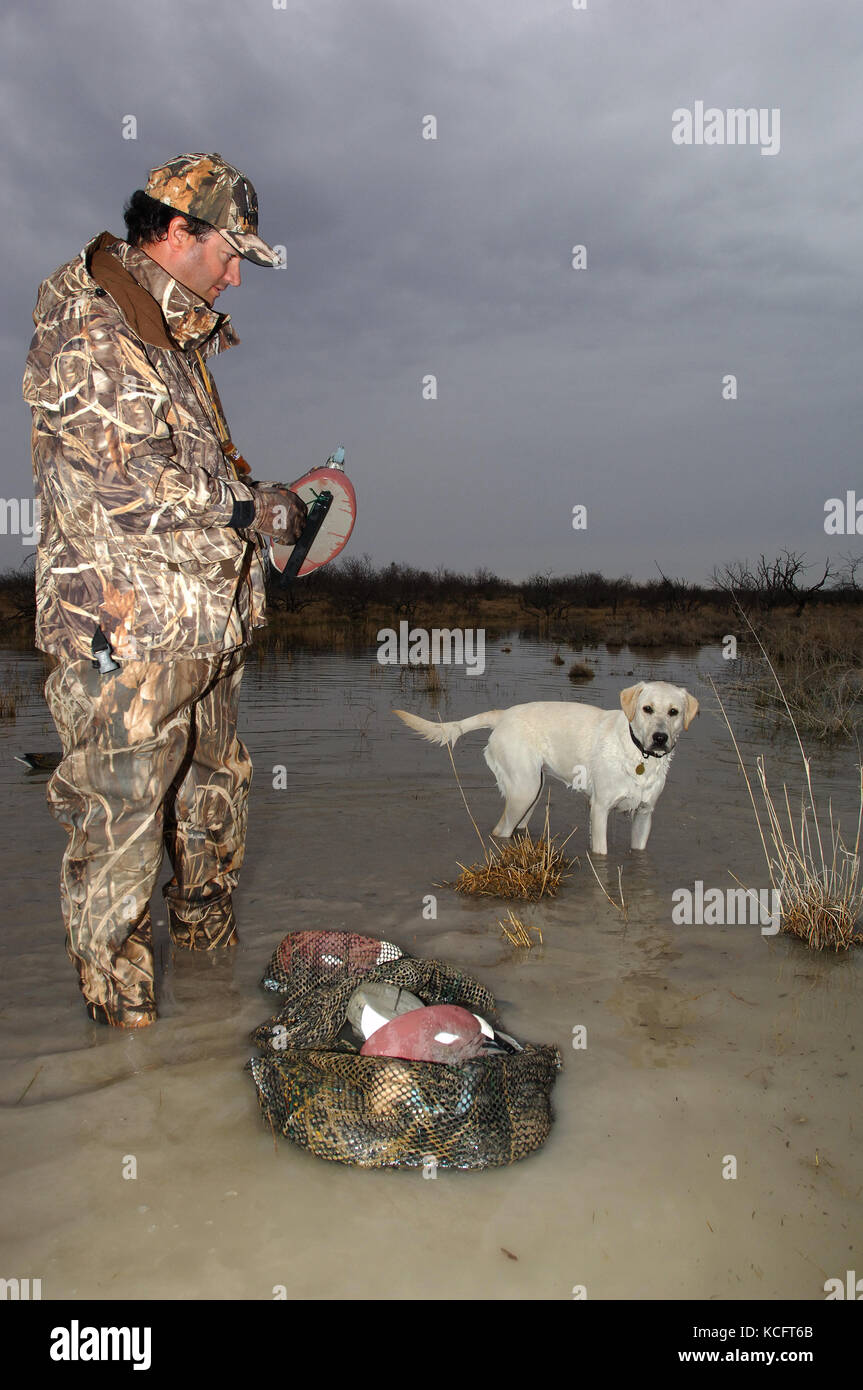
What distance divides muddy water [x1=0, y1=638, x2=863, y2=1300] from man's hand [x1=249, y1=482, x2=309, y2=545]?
1.98 meters

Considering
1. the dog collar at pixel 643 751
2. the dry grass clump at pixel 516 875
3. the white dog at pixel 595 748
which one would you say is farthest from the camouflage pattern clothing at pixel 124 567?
the dog collar at pixel 643 751

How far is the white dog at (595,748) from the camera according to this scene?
552cm

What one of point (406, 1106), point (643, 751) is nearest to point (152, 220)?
point (406, 1106)

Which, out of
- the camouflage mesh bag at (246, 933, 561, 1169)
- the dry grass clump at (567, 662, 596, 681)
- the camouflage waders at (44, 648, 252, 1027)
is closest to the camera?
the camouflage mesh bag at (246, 933, 561, 1169)

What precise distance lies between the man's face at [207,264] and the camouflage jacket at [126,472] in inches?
3.0

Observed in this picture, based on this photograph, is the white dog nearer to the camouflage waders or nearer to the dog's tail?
the dog's tail

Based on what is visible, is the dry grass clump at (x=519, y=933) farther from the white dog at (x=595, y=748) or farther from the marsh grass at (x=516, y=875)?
the white dog at (x=595, y=748)

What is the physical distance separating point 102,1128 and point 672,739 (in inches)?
157

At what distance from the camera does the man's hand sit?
3312 mm

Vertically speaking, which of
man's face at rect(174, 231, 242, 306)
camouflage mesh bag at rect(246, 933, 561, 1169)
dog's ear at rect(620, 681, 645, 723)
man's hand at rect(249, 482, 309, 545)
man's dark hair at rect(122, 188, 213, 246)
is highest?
man's dark hair at rect(122, 188, 213, 246)

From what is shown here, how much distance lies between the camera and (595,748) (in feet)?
19.0

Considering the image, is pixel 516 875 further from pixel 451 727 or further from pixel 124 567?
pixel 124 567

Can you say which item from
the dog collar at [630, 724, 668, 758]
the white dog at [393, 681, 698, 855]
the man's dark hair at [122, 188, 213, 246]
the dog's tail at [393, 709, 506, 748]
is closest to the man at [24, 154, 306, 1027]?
the man's dark hair at [122, 188, 213, 246]

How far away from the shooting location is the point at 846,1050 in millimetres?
3223
